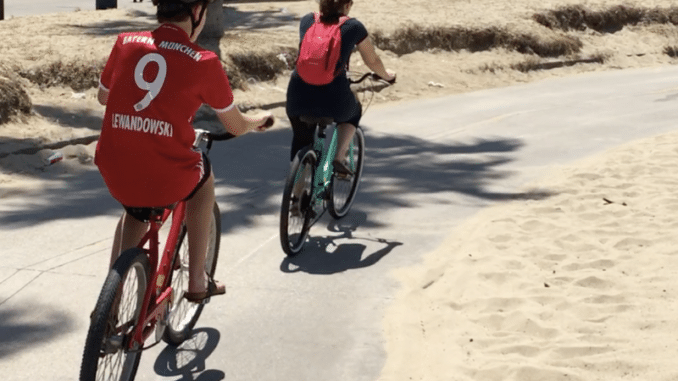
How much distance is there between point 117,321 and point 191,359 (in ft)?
4.36

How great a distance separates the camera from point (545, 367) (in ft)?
17.6

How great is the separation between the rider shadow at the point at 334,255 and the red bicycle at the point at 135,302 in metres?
2.00

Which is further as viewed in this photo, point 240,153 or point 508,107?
point 508,107

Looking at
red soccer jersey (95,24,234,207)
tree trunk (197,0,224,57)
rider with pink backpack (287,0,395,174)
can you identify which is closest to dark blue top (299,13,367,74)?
rider with pink backpack (287,0,395,174)

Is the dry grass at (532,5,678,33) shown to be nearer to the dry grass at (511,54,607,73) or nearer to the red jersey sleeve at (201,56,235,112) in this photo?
the dry grass at (511,54,607,73)

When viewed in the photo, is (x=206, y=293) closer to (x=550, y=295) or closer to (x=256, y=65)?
(x=550, y=295)

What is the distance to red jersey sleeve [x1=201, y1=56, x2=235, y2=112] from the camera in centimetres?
450

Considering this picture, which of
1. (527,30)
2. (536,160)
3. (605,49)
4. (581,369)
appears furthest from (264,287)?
(605,49)

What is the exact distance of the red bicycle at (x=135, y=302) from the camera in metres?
4.17

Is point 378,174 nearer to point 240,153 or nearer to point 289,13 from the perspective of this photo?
point 240,153

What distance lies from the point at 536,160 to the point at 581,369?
6.16 m

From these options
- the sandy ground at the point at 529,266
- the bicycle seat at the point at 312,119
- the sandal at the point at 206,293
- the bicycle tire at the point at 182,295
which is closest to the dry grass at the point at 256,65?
the sandy ground at the point at 529,266

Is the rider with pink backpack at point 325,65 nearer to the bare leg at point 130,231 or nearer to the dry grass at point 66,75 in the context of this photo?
the bare leg at point 130,231

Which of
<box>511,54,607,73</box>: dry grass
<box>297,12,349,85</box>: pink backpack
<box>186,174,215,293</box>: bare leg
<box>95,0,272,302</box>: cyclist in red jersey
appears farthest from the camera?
<box>511,54,607,73</box>: dry grass
